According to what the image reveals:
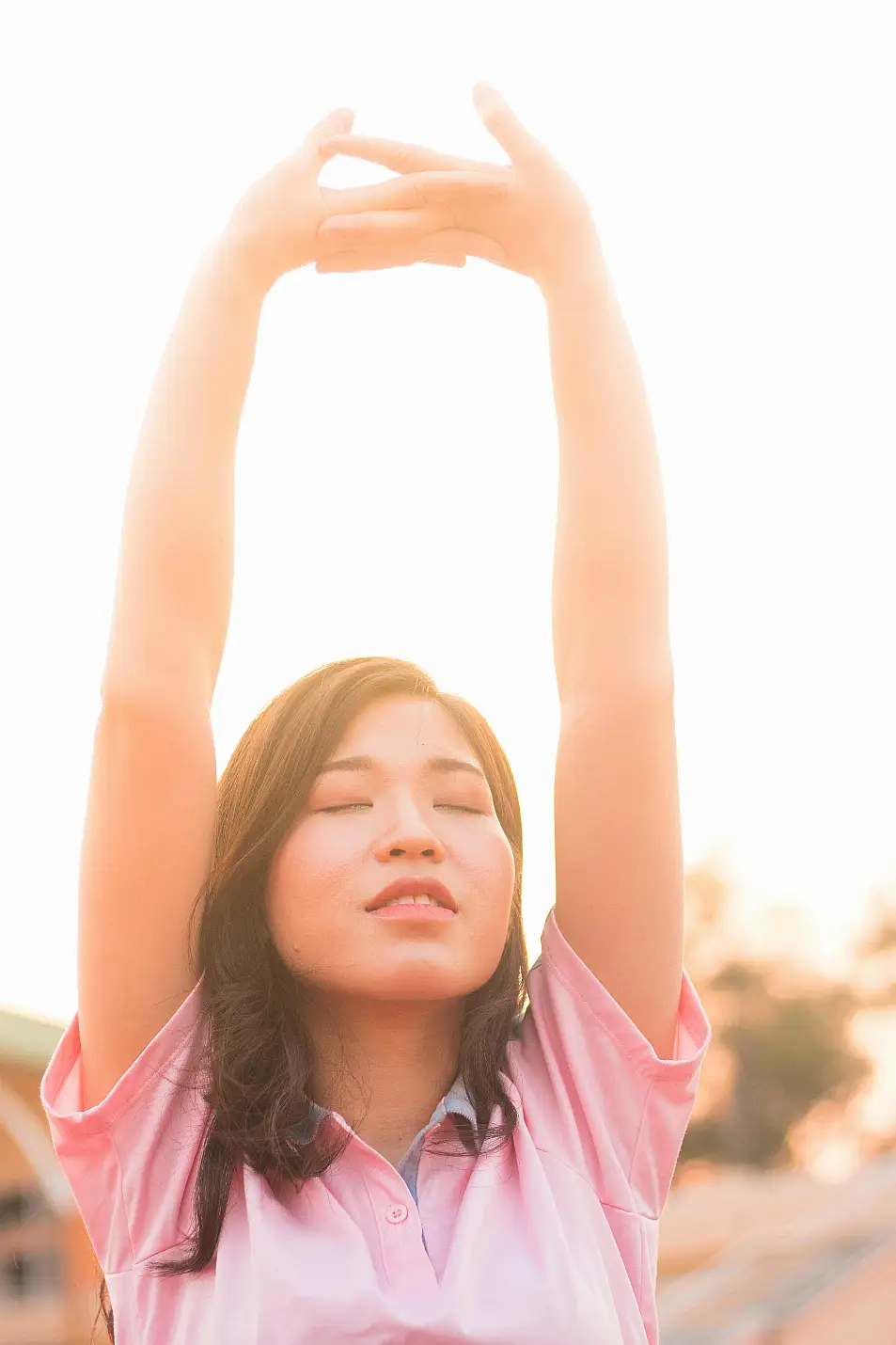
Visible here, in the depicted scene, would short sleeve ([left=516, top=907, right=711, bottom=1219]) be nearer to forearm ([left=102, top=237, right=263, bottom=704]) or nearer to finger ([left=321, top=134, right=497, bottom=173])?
forearm ([left=102, top=237, right=263, bottom=704])

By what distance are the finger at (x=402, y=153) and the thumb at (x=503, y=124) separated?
39 millimetres

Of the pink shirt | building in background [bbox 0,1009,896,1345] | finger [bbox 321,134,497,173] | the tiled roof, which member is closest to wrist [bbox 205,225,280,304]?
finger [bbox 321,134,497,173]

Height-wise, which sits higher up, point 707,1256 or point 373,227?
point 373,227

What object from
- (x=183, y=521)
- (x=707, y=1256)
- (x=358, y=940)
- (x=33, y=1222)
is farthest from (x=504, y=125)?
(x=707, y=1256)

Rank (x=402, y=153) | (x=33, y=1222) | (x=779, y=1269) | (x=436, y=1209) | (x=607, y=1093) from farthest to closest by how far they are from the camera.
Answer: (x=33, y=1222) < (x=779, y=1269) < (x=402, y=153) < (x=607, y=1093) < (x=436, y=1209)

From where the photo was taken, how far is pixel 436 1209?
192cm

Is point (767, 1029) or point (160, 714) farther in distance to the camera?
point (767, 1029)

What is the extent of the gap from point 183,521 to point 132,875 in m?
0.44

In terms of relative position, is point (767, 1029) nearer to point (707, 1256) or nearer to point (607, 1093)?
point (707, 1256)

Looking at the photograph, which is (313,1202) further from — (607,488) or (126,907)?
(607,488)

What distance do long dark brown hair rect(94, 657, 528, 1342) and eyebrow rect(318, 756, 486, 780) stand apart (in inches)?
0.9

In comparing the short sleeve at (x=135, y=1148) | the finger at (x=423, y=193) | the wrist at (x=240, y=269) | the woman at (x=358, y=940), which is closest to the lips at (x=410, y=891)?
the woman at (x=358, y=940)

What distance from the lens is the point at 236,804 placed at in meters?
2.15

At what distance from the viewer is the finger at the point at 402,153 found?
7.67ft
